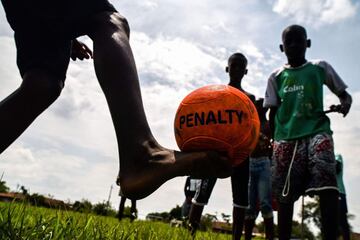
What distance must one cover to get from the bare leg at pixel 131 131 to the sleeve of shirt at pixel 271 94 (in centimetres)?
261

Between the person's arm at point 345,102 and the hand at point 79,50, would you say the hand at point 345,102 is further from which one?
the hand at point 79,50

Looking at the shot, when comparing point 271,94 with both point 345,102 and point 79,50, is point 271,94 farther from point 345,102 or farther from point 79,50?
point 79,50

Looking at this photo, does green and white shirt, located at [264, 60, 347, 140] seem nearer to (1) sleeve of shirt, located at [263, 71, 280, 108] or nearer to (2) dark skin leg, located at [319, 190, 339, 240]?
(1) sleeve of shirt, located at [263, 71, 280, 108]

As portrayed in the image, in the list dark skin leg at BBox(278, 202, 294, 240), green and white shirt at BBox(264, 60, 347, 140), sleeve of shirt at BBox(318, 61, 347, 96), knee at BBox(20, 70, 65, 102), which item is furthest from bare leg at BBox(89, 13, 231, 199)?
sleeve of shirt at BBox(318, 61, 347, 96)

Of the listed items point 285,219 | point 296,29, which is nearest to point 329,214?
point 285,219

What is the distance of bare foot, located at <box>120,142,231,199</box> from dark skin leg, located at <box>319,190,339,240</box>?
2.15 m

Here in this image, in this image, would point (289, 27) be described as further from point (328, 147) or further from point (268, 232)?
point (268, 232)

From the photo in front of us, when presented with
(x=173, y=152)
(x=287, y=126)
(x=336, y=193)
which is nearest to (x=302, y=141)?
(x=287, y=126)

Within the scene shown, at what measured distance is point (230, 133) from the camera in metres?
2.04

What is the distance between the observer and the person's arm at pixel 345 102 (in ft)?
13.2

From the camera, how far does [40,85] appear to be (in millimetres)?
2521

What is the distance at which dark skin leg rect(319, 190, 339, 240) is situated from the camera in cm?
353

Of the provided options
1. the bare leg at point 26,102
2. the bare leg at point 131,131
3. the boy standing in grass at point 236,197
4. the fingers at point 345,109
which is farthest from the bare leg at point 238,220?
the bare leg at point 131,131

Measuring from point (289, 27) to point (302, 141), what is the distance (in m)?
1.24
